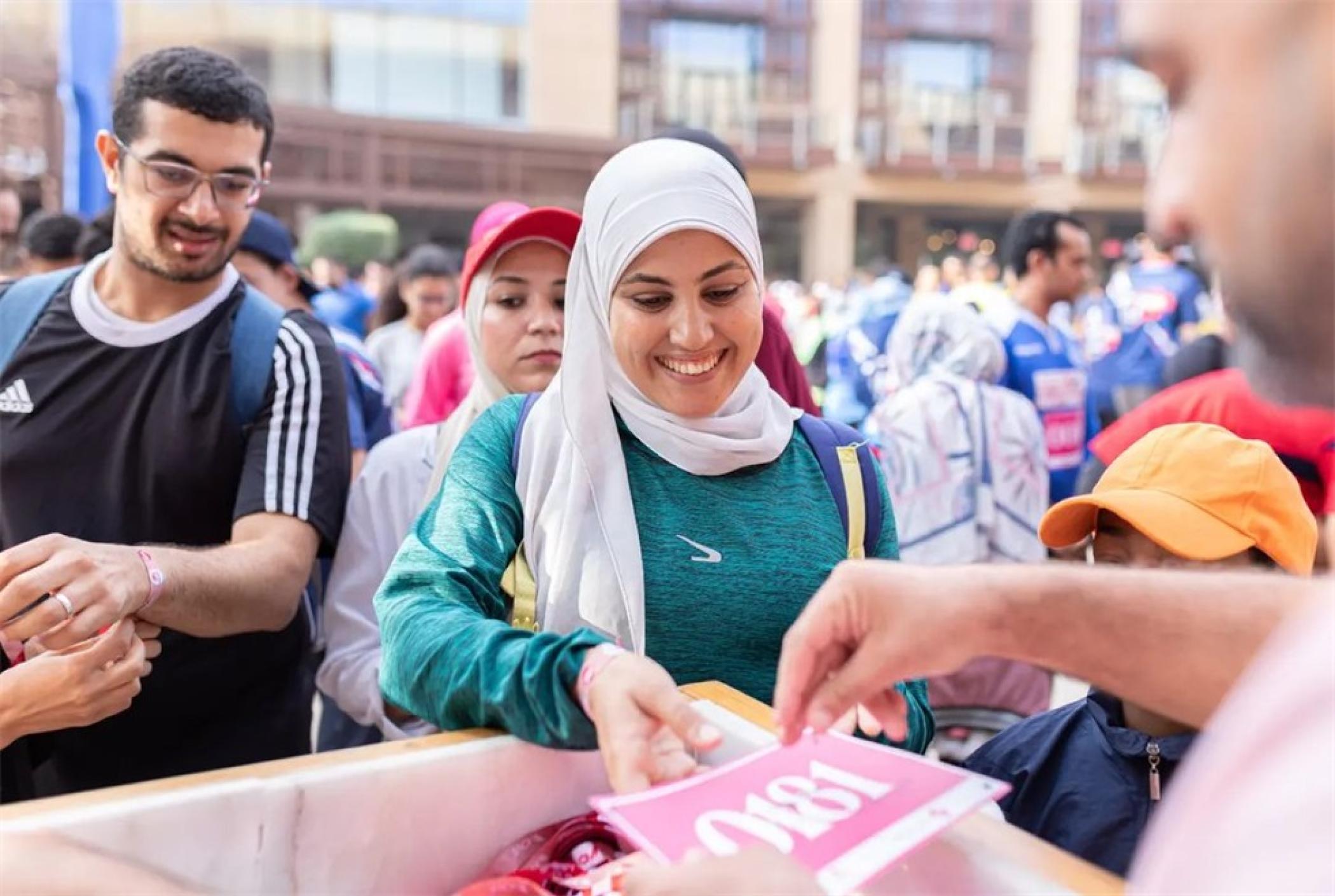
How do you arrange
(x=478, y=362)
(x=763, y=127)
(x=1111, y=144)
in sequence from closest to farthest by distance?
(x=478, y=362), (x=763, y=127), (x=1111, y=144)

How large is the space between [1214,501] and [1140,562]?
0.46 ft

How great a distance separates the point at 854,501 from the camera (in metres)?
1.62

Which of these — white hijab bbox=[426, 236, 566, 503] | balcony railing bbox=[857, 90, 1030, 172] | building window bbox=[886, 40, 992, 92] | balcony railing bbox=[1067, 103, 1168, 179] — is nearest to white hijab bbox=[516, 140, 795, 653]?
white hijab bbox=[426, 236, 566, 503]

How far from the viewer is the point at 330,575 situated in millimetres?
2090

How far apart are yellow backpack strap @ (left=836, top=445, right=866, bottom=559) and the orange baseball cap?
0.37 meters

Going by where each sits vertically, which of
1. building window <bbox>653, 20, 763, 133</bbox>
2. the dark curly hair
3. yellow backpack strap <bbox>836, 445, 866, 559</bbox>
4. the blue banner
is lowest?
yellow backpack strap <bbox>836, 445, 866, 559</bbox>

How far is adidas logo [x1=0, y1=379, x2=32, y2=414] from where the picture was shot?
1.90 meters

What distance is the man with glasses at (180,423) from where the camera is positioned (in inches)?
74.7

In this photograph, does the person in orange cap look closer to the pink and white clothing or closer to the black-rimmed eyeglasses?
the black-rimmed eyeglasses

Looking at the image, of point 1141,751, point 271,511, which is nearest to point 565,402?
point 271,511

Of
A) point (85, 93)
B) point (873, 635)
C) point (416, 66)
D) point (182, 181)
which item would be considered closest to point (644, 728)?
point (873, 635)

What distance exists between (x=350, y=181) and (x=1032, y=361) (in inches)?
573

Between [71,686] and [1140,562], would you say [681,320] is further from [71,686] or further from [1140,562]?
[71,686]

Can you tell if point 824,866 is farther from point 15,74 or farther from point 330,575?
point 15,74
